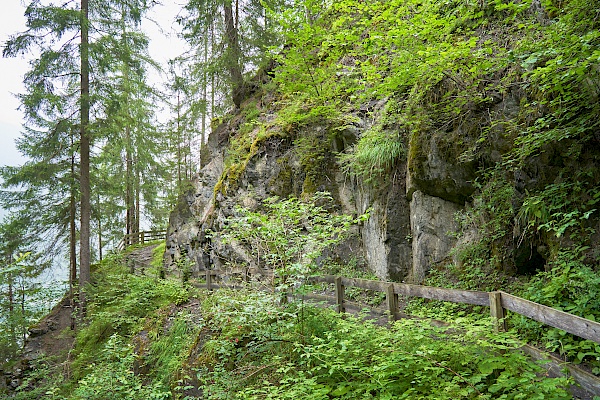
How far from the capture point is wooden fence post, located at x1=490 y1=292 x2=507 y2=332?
160 inches

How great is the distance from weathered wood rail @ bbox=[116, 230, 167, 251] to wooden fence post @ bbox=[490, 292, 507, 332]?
22.3 metres

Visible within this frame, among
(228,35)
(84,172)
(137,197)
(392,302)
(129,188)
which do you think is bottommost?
(392,302)

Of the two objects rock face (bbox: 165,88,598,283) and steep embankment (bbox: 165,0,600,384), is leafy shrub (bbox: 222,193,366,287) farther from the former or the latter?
rock face (bbox: 165,88,598,283)

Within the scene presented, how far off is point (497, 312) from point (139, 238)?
24.7m

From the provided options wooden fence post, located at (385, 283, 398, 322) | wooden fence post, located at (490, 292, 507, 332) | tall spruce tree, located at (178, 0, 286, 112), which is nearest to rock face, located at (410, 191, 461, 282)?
wooden fence post, located at (385, 283, 398, 322)

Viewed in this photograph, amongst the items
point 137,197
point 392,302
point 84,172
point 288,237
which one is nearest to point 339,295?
point 392,302

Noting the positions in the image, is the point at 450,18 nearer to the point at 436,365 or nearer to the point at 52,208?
the point at 436,365

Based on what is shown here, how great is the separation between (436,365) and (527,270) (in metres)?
2.82

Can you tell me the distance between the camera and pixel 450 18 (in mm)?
Result: 5570

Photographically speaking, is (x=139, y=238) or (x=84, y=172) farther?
(x=139, y=238)

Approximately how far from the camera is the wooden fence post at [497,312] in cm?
407

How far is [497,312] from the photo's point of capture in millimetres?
4156

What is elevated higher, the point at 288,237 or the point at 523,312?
the point at 288,237

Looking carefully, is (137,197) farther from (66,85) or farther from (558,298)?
(558,298)
